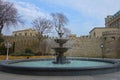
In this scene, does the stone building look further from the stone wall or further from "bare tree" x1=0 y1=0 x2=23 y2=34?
"bare tree" x1=0 y1=0 x2=23 y2=34

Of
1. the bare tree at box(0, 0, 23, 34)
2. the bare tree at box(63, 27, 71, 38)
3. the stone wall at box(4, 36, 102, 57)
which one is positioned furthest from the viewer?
the bare tree at box(63, 27, 71, 38)

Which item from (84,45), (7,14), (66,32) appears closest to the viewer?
(7,14)

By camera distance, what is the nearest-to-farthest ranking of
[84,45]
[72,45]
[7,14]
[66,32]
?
[7,14] < [72,45] < [84,45] < [66,32]

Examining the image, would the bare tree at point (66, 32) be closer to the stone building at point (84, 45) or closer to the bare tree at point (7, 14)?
the stone building at point (84, 45)

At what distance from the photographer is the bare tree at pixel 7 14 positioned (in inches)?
1555

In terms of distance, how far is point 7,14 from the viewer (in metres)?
39.8

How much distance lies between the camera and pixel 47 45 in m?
49.4

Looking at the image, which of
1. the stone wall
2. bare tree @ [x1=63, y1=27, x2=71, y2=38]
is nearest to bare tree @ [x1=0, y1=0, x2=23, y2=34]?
the stone wall

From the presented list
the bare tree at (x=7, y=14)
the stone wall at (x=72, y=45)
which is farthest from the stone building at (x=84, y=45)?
the bare tree at (x=7, y=14)

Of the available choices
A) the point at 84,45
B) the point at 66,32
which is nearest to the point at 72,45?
the point at 84,45

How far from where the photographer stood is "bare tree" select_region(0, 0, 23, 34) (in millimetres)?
39500

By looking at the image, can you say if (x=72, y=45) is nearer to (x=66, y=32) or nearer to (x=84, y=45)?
(x=84, y=45)

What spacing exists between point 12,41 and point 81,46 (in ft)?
52.7

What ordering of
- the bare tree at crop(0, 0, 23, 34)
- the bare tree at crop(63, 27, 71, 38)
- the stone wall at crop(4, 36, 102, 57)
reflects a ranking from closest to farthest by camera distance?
the bare tree at crop(0, 0, 23, 34) < the stone wall at crop(4, 36, 102, 57) < the bare tree at crop(63, 27, 71, 38)
